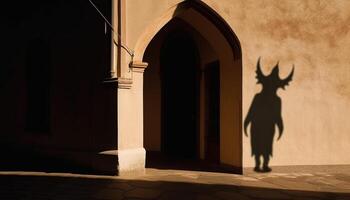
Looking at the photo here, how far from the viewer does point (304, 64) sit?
10102mm

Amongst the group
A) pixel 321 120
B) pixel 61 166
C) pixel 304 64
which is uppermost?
pixel 304 64

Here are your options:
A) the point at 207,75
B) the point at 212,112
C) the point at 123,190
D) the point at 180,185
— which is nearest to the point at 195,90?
the point at 207,75

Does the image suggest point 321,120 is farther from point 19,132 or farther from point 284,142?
point 19,132

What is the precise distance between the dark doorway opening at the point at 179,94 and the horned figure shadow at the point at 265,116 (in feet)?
9.23

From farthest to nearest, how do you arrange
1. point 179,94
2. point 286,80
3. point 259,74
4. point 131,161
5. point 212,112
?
point 179,94, point 212,112, point 286,80, point 259,74, point 131,161

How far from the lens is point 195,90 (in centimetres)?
1239

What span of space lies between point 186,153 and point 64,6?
552cm

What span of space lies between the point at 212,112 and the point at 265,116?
79.5 inches

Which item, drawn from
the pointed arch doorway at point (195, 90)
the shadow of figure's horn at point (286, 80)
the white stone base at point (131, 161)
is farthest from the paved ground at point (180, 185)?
the shadow of figure's horn at point (286, 80)

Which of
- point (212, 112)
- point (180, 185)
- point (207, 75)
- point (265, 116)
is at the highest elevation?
point (207, 75)

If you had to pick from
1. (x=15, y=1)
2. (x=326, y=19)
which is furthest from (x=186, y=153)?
(x=15, y=1)

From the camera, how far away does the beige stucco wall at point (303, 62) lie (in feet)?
31.9

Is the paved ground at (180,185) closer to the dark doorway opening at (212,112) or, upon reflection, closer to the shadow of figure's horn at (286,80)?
the dark doorway opening at (212,112)

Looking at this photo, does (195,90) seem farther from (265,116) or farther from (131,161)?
(131,161)
